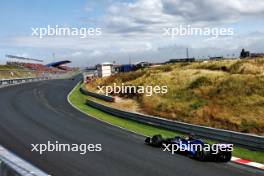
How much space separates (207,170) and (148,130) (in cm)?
1061

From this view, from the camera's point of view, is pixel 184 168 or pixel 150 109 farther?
pixel 150 109

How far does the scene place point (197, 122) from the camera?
30.5 m

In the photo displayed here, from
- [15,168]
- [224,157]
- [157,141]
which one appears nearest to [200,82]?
[157,141]

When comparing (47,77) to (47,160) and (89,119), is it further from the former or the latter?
Answer: (47,160)

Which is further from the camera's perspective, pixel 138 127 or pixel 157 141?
pixel 138 127

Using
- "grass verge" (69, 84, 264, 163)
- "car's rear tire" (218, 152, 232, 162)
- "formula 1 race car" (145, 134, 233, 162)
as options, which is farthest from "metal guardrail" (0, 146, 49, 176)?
"grass verge" (69, 84, 264, 163)

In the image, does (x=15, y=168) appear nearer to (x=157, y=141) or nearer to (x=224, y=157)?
(x=224, y=157)

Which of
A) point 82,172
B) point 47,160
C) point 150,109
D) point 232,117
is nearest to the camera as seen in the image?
point 82,172

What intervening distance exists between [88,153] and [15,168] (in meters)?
11.9

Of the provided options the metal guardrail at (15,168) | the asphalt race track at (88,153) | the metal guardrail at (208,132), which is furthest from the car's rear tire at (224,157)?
the metal guardrail at (15,168)

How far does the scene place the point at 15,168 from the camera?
708 centimetres

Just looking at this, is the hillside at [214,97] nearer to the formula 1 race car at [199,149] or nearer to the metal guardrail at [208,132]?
the metal guardrail at [208,132]

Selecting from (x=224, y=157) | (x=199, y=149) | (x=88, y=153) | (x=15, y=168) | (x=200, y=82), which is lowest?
(x=88, y=153)

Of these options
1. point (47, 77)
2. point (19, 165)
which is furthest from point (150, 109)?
point (47, 77)
